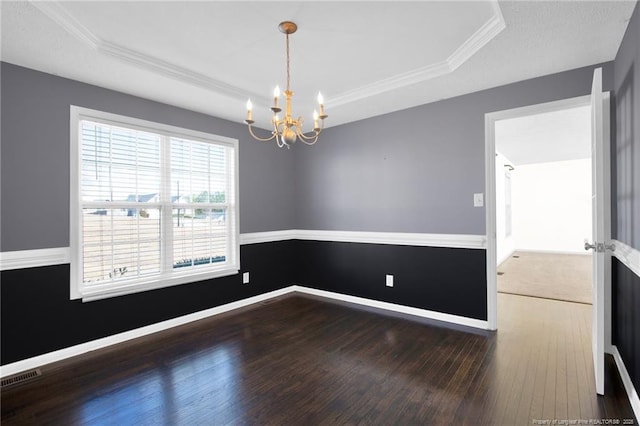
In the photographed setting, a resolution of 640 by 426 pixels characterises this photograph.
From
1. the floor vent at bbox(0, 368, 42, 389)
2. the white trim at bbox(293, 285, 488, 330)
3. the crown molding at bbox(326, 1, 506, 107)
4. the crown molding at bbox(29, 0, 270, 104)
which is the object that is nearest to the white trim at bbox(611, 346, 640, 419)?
the white trim at bbox(293, 285, 488, 330)

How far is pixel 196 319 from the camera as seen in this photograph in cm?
355

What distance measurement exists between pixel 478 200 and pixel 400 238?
0.95 m

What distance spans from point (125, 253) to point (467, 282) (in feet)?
11.3

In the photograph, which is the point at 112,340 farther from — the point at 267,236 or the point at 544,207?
the point at 544,207

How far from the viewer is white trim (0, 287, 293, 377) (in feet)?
7.98

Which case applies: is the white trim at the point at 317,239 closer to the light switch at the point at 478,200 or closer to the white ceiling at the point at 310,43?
the light switch at the point at 478,200

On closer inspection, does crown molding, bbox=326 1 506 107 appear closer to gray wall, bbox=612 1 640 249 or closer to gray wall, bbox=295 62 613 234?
gray wall, bbox=295 62 613 234

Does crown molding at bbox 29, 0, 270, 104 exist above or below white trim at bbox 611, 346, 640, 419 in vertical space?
above

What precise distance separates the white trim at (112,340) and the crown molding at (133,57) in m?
2.41

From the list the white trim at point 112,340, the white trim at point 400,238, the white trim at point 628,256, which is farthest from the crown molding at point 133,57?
the white trim at point 628,256

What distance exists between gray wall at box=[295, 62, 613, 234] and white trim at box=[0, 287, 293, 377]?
164cm

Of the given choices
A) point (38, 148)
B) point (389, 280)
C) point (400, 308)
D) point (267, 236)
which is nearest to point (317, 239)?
point (267, 236)

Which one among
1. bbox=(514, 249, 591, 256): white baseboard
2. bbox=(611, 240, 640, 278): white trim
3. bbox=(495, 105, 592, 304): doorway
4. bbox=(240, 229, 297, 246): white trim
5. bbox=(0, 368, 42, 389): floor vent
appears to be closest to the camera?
bbox=(611, 240, 640, 278): white trim

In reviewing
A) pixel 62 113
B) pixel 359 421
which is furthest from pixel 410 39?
pixel 62 113
